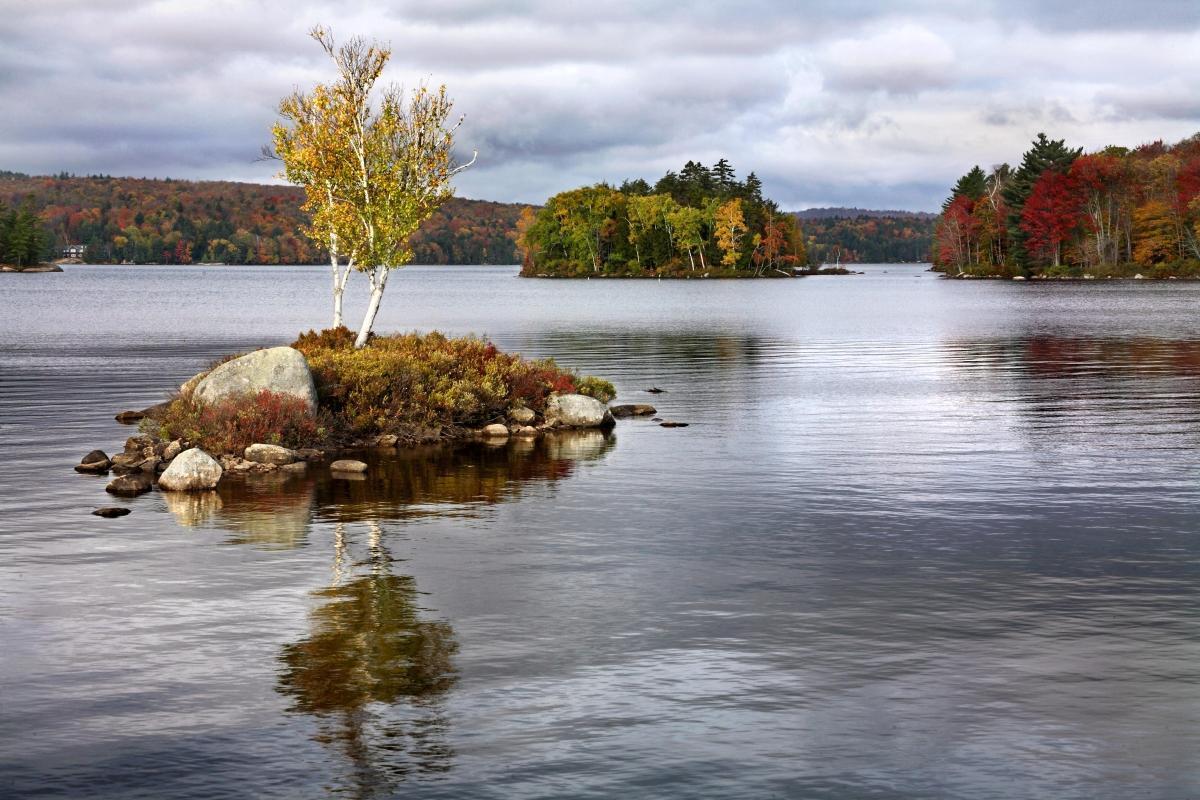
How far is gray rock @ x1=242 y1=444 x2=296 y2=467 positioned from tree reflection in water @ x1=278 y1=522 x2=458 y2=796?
11312mm

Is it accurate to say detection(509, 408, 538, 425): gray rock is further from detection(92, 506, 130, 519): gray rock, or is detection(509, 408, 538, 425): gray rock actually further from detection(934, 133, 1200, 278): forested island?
detection(934, 133, 1200, 278): forested island

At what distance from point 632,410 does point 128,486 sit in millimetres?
17333

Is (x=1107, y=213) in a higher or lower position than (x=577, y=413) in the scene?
higher

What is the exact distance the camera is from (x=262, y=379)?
30406 mm

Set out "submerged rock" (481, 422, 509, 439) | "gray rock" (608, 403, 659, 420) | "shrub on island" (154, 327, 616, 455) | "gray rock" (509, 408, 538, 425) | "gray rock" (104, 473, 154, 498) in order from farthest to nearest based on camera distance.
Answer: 1. "gray rock" (608, 403, 659, 420)
2. "gray rock" (509, 408, 538, 425)
3. "submerged rock" (481, 422, 509, 439)
4. "shrub on island" (154, 327, 616, 455)
5. "gray rock" (104, 473, 154, 498)

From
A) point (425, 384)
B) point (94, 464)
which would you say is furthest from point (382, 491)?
point (425, 384)

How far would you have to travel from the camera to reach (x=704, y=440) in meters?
32.0

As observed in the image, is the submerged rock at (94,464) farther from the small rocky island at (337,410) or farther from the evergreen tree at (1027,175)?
the evergreen tree at (1027,175)

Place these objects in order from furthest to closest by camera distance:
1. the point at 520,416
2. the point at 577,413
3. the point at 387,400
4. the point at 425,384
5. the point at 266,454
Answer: the point at 577,413, the point at 520,416, the point at 425,384, the point at 387,400, the point at 266,454

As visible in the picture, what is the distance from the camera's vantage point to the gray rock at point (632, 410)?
1503 inches

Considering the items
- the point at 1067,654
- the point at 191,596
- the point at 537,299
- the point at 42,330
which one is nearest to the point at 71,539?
the point at 191,596

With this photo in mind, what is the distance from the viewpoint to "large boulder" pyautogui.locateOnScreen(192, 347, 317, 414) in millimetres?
30234

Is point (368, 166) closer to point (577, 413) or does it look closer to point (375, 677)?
point (577, 413)

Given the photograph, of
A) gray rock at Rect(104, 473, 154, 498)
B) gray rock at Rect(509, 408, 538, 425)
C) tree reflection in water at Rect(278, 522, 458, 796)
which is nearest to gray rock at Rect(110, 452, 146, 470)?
gray rock at Rect(104, 473, 154, 498)
